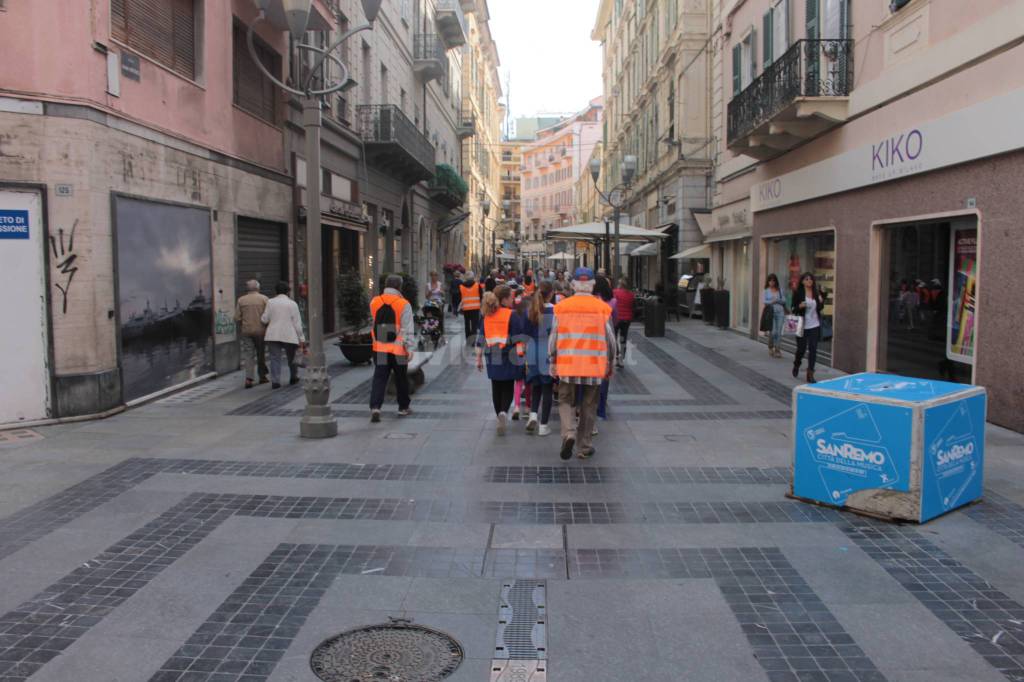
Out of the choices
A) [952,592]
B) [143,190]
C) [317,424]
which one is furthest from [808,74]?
[952,592]

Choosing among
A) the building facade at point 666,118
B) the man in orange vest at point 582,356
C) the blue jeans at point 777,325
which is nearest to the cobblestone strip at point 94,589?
the man in orange vest at point 582,356

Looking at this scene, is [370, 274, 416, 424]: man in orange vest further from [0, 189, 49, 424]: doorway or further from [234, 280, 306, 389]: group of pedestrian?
[0, 189, 49, 424]: doorway

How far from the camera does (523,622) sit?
4.32m

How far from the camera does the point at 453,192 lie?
1444 inches

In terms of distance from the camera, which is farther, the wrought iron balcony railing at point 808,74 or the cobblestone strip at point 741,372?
the wrought iron balcony railing at point 808,74

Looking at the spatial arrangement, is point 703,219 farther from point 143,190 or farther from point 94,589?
point 94,589

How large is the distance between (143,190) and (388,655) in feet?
28.2

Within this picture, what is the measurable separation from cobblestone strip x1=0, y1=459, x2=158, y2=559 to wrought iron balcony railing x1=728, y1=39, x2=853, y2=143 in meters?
11.5

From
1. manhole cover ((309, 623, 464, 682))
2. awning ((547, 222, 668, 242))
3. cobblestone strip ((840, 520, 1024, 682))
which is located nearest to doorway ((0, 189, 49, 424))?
manhole cover ((309, 623, 464, 682))

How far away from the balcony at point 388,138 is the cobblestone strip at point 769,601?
18626 mm

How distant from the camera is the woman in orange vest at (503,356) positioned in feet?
29.4

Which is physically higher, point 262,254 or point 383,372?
point 262,254

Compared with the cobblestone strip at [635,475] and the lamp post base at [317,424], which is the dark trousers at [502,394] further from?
the lamp post base at [317,424]

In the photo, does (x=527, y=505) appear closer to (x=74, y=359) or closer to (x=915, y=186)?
(x=74, y=359)
